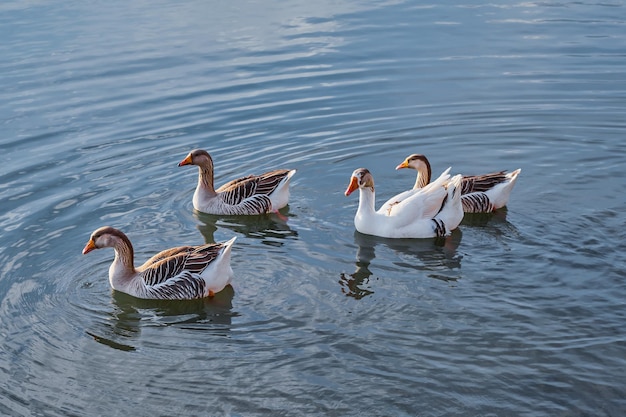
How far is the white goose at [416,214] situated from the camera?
13.7 meters

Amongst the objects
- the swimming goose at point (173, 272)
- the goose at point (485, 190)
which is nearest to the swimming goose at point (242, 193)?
the goose at point (485, 190)

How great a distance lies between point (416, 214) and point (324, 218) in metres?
1.66

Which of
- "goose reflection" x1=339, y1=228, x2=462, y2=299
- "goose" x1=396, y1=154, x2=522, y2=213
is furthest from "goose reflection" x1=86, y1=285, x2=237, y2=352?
"goose" x1=396, y1=154, x2=522, y2=213

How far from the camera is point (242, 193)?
1508 centimetres

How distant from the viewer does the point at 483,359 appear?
390 inches

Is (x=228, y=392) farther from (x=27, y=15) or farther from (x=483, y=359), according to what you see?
(x=27, y=15)

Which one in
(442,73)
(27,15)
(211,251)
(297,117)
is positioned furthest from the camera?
(27,15)

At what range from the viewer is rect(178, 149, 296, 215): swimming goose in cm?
1493

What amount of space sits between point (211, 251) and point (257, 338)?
6.27 feet

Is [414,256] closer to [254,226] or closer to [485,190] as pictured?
[485,190]

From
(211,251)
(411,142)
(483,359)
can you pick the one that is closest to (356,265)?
(211,251)

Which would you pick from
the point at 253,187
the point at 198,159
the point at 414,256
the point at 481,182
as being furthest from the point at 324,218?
the point at 481,182

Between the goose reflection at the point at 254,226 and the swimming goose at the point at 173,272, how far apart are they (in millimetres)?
1776

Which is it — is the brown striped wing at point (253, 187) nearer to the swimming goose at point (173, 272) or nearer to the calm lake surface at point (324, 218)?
the calm lake surface at point (324, 218)
